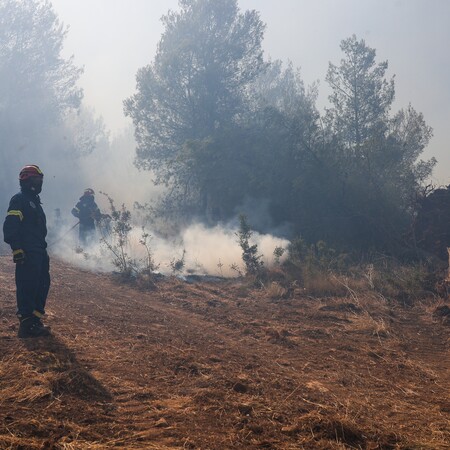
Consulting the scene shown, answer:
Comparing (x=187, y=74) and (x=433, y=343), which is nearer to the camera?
(x=433, y=343)

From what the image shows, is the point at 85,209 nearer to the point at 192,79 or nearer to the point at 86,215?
the point at 86,215

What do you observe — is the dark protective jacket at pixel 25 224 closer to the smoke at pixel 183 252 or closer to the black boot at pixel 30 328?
the black boot at pixel 30 328

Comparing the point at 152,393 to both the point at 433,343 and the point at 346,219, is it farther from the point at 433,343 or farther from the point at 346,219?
the point at 346,219

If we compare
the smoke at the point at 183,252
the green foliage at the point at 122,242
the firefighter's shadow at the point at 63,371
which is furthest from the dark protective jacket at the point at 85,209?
the firefighter's shadow at the point at 63,371

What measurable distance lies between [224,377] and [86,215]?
35.9 feet

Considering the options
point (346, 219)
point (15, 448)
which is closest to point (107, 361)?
point (15, 448)

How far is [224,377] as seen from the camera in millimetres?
4543

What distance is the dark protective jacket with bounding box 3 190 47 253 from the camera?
5.75 m

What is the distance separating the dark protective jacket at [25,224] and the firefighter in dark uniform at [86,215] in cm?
860

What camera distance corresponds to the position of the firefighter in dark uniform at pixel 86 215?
1460cm

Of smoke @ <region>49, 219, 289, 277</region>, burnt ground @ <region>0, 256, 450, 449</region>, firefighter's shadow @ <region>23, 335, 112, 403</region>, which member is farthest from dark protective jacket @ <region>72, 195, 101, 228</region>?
firefighter's shadow @ <region>23, 335, 112, 403</region>

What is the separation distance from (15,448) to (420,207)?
12.6 meters

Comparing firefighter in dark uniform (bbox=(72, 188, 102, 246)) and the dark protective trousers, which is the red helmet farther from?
firefighter in dark uniform (bbox=(72, 188, 102, 246))

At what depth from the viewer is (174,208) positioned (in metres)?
22.7
